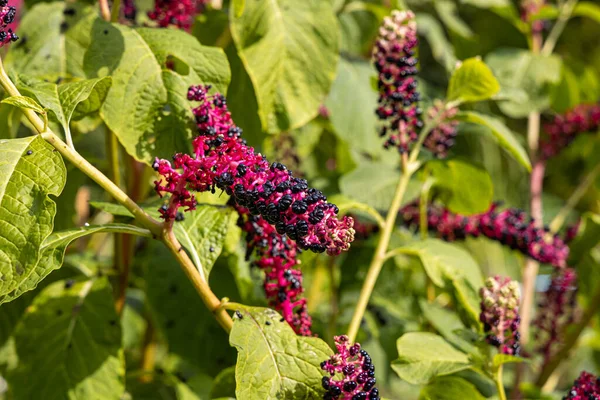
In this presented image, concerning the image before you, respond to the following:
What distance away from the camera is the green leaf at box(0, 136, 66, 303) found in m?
1.02

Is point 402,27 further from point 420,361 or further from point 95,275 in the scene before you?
point 95,275

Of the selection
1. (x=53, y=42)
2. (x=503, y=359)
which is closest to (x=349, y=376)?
(x=503, y=359)

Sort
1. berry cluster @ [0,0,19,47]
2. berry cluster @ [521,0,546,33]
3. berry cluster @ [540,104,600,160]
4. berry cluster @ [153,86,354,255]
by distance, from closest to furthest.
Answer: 1. berry cluster @ [153,86,354,255]
2. berry cluster @ [0,0,19,47]
3. berry cluster @ [540,104,600,160]
4. berry cluster @ [521,0,546,33]

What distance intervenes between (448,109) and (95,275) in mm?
951

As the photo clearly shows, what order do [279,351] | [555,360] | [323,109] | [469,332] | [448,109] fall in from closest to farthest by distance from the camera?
1. [279,351]
2. [469,332]
3. [448,109]
4. [555,360]
5. [323,109]

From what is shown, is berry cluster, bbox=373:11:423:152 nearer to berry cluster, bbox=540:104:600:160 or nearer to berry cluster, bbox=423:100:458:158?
berry cluster, bbox=423:100:458:158

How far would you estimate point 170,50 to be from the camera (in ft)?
4.63

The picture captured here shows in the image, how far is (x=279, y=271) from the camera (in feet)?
4.19

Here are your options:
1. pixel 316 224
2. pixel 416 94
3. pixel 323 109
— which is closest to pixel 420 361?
pixel 316 224

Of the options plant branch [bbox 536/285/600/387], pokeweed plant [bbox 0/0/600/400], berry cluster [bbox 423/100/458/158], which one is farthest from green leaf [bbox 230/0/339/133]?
plant branch [bbox 536/285/600/387]

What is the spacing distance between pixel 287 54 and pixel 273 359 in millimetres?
807

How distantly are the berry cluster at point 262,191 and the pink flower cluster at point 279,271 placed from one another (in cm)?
21

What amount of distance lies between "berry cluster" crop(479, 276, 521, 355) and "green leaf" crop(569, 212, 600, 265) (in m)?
0.86

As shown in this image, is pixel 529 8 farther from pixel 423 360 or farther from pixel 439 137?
pixel 423 360
